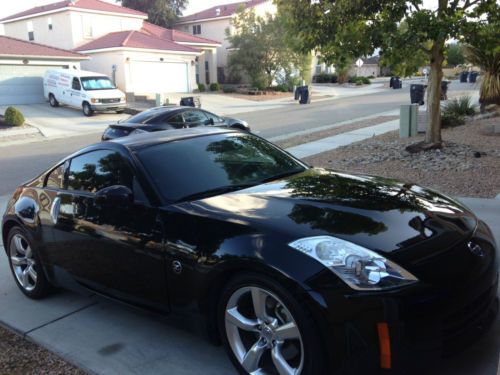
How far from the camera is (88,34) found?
38.7 metres

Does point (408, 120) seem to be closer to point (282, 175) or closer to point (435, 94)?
point (435, 94)

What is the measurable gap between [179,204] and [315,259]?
1138 mm

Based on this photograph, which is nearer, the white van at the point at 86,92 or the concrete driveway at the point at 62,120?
the concrete driveway at the point at 62,120

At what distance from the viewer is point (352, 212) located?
315 centimetres

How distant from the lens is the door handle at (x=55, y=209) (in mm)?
4250

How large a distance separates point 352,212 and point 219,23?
1982 inches

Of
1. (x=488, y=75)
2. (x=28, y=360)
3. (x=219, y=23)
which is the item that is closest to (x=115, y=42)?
(x=219, y=23)

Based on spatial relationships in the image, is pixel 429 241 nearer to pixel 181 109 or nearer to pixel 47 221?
pixel 47 221

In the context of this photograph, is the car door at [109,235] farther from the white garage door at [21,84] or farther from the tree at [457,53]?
the white garage door at [21,84]

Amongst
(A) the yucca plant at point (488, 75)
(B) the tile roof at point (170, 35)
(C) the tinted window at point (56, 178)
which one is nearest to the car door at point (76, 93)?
(B) the tile roof at point (170, 35)

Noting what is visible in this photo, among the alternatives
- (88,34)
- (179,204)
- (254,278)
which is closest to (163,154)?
(179,204)

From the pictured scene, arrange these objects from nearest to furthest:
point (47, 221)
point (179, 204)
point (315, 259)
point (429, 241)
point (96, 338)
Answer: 1. point (315, 259)
2. point (429, 241)
3. point (179, 204)
4. point (96, 338)
5. point (47, 221)

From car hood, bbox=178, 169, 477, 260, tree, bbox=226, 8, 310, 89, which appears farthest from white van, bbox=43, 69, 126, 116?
car hood, bbox=178, 169, 477, 260

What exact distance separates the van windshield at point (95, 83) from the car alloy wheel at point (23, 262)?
2337cm
